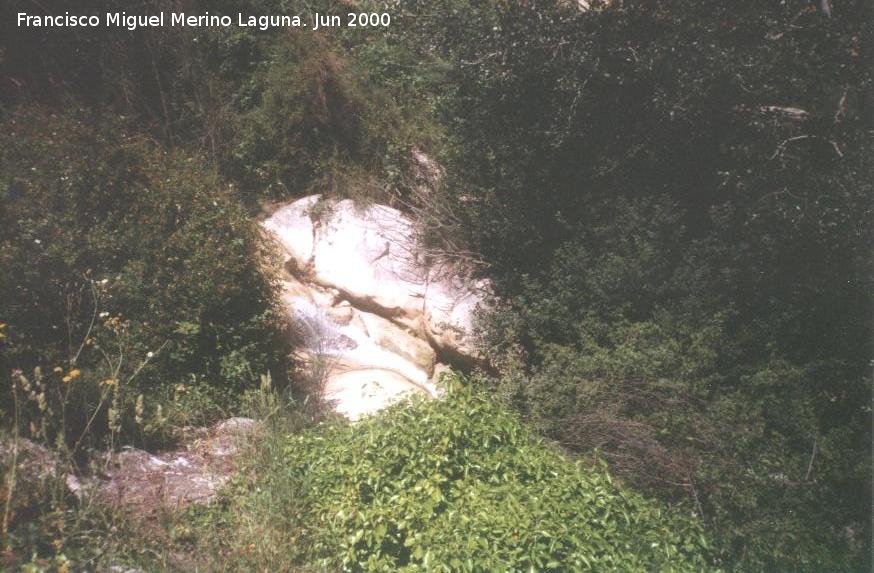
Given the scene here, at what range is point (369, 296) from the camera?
8.39 meters

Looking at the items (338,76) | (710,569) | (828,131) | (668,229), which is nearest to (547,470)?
(710,569)

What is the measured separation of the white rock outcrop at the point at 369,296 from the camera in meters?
7.66

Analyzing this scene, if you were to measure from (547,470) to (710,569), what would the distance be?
3.98 feet

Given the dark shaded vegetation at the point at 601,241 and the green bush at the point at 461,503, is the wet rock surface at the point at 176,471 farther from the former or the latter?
the green bush at the point at 461,503

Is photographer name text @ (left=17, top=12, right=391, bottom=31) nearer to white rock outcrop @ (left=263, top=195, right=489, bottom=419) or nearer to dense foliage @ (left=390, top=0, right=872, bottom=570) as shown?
dense foliage @ (left=390, top=0, right=872, bottom=570)

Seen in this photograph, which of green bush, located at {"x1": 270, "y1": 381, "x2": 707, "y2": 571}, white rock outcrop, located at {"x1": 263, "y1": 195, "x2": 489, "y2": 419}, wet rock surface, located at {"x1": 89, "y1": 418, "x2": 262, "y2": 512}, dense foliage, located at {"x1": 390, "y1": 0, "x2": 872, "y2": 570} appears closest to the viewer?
green bush, located at {"x1": 270, "y1": 381, "x2": 707, "y2": 571}

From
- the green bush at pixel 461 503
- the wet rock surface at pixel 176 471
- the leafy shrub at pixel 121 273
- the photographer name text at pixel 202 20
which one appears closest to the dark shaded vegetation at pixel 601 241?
the leafy shrub at pixel 121 273

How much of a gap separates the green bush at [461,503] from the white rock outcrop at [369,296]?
226cm

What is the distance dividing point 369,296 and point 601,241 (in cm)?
298

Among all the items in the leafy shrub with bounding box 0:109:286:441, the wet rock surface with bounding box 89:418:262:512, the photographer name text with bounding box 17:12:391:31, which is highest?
the photographer name text with bounding box 17:12:391:31

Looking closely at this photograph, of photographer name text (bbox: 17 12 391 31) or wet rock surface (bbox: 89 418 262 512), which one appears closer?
wet rock surface (bbox: 89 418 262 512)

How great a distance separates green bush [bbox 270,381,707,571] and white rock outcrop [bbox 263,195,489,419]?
2255mm

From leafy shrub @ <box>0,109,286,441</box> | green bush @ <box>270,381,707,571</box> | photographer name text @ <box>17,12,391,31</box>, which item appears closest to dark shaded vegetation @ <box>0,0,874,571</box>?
leafy shrub @ <box>0,109,286,441</box>

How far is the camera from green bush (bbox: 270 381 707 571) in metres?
3.98
